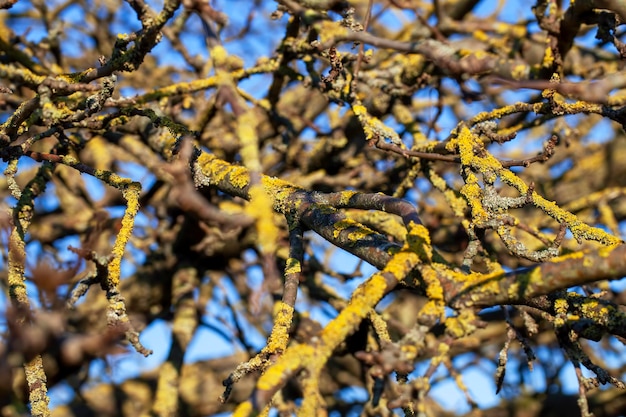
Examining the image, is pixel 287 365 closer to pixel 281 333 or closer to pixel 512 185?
pixel 281 333

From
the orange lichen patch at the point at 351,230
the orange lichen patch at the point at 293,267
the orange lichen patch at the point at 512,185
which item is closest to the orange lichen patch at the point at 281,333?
the orange lichen patch at the point at 293,267

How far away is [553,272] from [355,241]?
58 cm

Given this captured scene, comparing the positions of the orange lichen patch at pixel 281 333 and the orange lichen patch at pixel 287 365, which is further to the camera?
the orange lichen patch at pixel 281 333


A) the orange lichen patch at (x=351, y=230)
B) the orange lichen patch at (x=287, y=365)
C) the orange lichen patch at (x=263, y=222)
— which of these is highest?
the orange lichen patch at (x=351, y=230)

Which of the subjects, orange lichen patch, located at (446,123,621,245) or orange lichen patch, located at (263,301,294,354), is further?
orange lichen patch, located at (446,123,621,245)

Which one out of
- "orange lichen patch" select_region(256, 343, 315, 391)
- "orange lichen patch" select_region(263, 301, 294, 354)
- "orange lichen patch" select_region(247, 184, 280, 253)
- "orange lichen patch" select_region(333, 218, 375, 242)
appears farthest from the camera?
"orange lichen patch" select_region(333, 218, 375, 242)

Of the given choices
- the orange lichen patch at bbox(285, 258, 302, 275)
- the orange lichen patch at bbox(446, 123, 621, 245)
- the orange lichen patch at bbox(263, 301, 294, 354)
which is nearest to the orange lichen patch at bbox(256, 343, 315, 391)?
the orange lichen patch at bbox(263, 301, 294, 354)

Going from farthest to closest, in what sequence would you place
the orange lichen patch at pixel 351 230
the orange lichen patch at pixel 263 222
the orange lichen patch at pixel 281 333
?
the orange lichen patch at pixel 351 230 < the orange lichen patch at pixel 281 333 < the orange lichen patch at pixel 263 222

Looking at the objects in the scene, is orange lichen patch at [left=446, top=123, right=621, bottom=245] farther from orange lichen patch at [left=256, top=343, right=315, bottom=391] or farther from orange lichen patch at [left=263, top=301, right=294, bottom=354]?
orange lichen patch at [left=256, top=343, right=315, bottom=391]

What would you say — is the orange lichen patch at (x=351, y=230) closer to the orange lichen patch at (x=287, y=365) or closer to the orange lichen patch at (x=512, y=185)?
the orange lichen patch at (x=512, y=185)

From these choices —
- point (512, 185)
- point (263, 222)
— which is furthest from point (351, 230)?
point (263, 222)

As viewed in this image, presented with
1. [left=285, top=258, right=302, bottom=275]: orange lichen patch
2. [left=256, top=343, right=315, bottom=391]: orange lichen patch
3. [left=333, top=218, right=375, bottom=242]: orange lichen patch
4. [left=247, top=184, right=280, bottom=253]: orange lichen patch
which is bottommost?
[left=256, top=343, right=315, bottom=391]: orange lichen patch

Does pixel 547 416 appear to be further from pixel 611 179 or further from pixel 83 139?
pixel 83 139

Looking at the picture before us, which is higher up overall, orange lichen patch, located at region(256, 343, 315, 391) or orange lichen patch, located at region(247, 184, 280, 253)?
orange lichen patch, located at region(247, 184, 280, 253)
